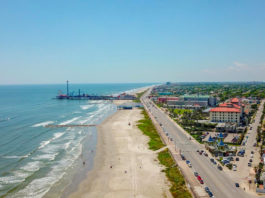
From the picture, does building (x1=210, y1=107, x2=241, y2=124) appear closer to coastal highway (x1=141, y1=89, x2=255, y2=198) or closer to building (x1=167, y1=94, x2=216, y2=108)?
coastal highway (x1=141, y1=89, x2=255, y2=198)

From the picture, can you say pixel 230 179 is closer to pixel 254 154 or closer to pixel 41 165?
pixel 254 154

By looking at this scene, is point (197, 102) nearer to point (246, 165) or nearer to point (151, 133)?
point (151, 133)

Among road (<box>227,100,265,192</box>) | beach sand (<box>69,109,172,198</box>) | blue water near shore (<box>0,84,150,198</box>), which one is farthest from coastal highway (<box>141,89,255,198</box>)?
blue water near shore (<box>0,84,150,198</box>)

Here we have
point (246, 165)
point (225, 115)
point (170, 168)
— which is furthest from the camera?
point (225, 115)

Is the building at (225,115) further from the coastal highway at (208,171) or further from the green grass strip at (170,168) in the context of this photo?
the green grass strip at (170,168)

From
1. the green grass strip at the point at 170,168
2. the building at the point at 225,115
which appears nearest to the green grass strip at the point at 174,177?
the green grass strip at the point at 170,168

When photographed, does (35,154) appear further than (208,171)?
Yes

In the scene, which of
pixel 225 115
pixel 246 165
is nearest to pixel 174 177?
pixel 246 165

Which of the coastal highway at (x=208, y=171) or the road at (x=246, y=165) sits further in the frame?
the road at (x=246, y=165)
